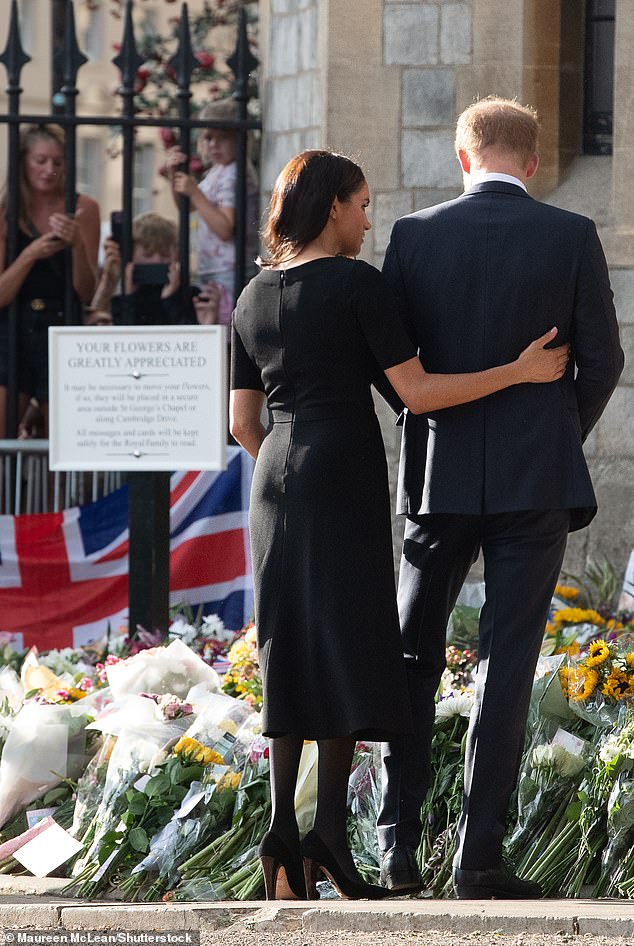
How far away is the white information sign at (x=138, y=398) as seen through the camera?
201 inches

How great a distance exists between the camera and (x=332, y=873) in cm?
339

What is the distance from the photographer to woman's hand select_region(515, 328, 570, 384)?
3.43 m

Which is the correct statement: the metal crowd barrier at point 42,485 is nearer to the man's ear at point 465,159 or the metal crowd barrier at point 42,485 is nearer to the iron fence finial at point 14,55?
the iron fence finial at point 14,55

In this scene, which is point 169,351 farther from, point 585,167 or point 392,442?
point 585,167

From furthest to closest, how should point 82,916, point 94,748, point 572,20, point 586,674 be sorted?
point 572,20 → point 94,748 → point 586,674 → point 82,916

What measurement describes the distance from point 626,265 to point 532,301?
3242 millimetres

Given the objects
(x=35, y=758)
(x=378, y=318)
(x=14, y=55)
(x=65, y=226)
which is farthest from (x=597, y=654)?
(x=14, y=55)

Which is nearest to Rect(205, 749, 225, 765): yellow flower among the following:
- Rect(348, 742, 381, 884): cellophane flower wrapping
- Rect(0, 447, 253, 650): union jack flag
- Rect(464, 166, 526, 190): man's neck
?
Rect(348, 742, 381, 884): cellophane flower wrapping

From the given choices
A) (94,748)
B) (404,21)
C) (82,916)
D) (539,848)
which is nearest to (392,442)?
(404,21)

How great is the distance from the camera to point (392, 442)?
6773mm

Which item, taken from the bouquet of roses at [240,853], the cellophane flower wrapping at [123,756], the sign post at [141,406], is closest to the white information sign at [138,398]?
the sign post at [141,406]

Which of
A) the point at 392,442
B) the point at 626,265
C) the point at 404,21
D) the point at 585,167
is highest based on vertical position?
the point at 404,21

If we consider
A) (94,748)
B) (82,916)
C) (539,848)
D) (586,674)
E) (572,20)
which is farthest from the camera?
(572,20)

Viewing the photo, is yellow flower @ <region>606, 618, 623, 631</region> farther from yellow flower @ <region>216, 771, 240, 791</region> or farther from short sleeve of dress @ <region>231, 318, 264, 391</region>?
short sleeve of dress @ <region>231, 318, 264, 391</region>
